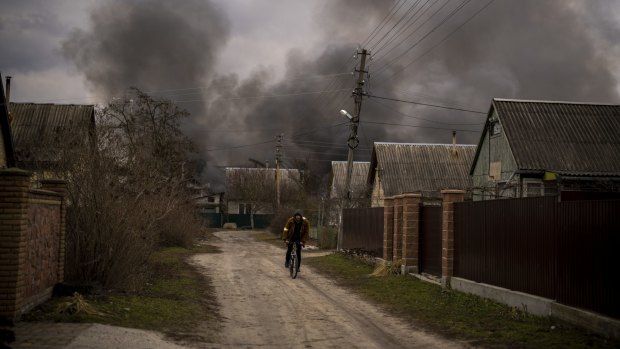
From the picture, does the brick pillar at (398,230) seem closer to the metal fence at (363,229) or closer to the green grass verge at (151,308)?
the metal fence at (363,229)

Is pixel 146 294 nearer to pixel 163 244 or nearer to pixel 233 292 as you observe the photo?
pixel 233 292

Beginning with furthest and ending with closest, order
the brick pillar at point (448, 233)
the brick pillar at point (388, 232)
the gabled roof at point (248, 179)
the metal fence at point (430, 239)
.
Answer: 1. the gabled roof at point (248, 179)
2. the brick pillar at point (388, 232)
3. the metal fence at point (430, 239)
4. the brick pillar at point (448, 233)

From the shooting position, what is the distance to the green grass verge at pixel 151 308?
28.1 feet

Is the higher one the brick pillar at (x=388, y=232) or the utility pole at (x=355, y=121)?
the utility pole at (x=355, y=121)

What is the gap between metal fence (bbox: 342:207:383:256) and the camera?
2045cm

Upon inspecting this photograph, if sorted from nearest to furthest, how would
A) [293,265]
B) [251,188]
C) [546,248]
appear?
[546,248] < [293,265] < [251,188]

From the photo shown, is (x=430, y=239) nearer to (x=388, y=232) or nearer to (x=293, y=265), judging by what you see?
(x=388, y=232)

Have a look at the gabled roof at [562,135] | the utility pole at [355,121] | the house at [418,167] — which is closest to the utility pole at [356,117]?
the utility pole at [355,121]

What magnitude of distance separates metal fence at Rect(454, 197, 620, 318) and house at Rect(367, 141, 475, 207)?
25357 millimetres

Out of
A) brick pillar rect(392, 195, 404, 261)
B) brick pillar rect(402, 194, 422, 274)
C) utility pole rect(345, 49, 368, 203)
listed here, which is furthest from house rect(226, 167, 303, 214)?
brick pillar rect(402, 194, 422, 274)

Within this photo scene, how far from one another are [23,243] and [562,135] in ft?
72.4

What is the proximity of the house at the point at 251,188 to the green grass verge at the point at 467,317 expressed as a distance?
2075 inches

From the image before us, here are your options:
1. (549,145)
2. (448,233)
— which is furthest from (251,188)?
(448,233)

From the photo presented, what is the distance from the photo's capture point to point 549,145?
81.6 ft
